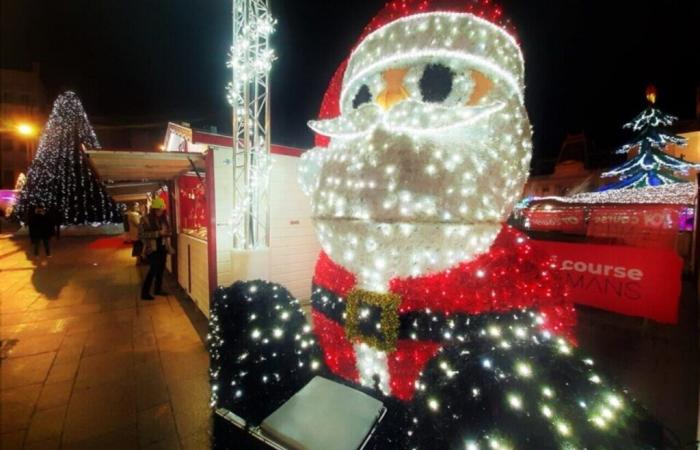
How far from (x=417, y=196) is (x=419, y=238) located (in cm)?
23

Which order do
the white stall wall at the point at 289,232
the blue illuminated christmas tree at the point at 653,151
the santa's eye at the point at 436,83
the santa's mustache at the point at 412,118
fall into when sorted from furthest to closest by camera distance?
1. the blue illuminated christmas tree at the point at 653,151
2. the white stall wall at the point at 289,232
3. the santa's eye at the point at 436,83
4. the santa's mustache at the point at 412,118

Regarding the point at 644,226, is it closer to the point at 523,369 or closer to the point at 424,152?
the point at 424,152

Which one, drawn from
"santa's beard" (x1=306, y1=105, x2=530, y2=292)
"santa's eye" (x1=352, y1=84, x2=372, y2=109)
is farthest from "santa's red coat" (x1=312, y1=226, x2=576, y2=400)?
"santa's eye" (x1=352, y1=84, x2=372, y2=109)

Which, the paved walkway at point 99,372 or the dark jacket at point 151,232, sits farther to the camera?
the dark jacket at point 151,232

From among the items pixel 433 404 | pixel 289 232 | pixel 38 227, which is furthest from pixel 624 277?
pixel 38 227

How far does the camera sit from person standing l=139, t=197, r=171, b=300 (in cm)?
616

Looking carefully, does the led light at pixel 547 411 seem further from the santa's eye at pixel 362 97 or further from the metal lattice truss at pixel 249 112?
the metal lattice truss at pixel 249 112

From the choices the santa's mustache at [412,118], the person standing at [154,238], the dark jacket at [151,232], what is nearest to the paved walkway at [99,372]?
the person standing at [154,238]

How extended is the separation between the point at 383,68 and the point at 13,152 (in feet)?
160

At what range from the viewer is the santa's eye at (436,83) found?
196 centimetres

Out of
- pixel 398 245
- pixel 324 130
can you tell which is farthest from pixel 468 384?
pixel 324 130

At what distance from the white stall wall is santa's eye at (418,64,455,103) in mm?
3881

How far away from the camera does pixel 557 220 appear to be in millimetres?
13875

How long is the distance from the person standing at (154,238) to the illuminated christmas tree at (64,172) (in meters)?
14.9
